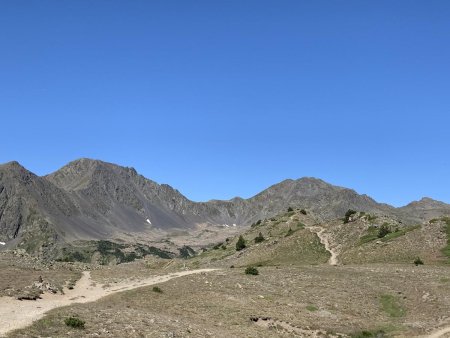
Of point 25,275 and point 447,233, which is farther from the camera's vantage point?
point 447,233

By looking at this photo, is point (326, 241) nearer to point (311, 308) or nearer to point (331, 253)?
point (331, 253)

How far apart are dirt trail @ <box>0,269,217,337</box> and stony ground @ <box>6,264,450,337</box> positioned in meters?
1.47

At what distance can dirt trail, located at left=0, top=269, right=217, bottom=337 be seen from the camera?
115 feet

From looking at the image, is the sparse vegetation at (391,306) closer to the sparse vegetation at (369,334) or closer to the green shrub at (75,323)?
the sparse vegetation at (369,334)

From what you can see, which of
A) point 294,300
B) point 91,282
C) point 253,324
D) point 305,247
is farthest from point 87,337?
point 305,247

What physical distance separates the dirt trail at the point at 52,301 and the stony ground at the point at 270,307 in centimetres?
147

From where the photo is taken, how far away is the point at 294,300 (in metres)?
52.2

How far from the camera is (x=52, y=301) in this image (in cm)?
4656

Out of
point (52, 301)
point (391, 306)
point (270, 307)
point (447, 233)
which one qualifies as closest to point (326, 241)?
point (447, 233)

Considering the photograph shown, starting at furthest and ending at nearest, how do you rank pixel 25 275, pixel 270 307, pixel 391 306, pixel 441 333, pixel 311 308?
1. pixel 25 275
2. pixel 391 306
3. pixel 311 308
4. pixel 270 307
5. pixel 441 333

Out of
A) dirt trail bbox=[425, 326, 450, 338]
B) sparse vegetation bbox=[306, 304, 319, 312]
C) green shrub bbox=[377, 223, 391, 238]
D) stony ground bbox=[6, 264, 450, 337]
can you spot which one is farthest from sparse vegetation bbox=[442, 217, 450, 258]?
sparse vegetation bbox=[306, 304, 319, 312]

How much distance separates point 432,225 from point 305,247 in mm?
26997

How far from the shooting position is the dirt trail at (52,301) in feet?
115

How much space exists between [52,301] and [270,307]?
21.9 meters
